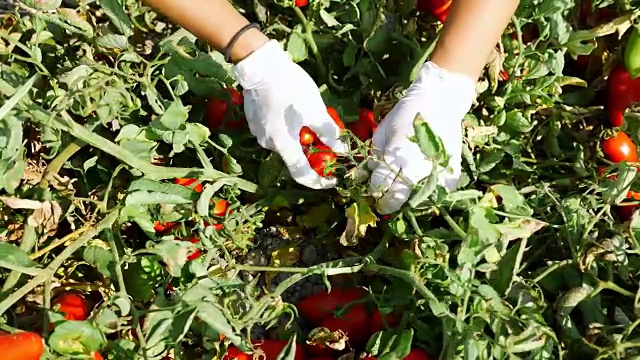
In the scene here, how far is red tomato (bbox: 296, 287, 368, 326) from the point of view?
1.41 meters

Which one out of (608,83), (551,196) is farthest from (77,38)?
(608,83)

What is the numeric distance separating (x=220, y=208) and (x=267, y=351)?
10.7 inches

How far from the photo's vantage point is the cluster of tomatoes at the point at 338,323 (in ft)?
4.35

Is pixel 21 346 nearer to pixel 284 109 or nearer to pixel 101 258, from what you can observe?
pixel 101 258

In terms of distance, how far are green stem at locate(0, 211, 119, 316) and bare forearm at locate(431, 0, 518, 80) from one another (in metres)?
0.65

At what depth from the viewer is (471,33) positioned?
1365 mm

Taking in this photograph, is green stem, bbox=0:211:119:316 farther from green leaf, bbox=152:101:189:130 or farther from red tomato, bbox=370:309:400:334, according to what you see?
red tomato, bbox=370:309:400:334

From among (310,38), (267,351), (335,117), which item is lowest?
(267,351)

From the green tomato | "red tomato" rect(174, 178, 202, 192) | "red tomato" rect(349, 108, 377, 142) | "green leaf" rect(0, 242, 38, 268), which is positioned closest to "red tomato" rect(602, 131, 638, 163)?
the green tomato

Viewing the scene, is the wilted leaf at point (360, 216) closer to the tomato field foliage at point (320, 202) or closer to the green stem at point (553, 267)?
the tomato field foliage at point (320, 202)

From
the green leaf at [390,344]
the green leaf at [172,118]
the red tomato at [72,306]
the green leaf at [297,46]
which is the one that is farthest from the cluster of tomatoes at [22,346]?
the green leaf at [297,46]

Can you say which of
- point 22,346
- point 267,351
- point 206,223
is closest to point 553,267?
point 267,351

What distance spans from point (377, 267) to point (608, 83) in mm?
747

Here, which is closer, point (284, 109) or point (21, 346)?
point (21, 346)
